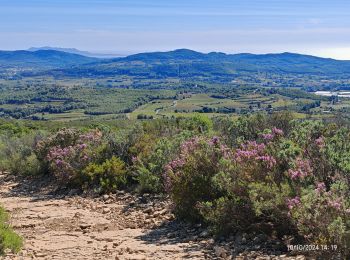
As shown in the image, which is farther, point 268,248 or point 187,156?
point 187,156

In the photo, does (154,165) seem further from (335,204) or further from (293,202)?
(335,204)

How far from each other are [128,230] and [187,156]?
177cm

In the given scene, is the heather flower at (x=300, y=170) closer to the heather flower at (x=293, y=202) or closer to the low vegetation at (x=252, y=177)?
the low vegetation at (x=252, y=177)

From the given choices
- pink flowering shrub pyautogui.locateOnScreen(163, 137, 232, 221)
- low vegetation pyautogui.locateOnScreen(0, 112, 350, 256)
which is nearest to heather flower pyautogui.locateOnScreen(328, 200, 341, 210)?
low vegetation pyautogui.locateOnScreen(0, 112, 350, 256)

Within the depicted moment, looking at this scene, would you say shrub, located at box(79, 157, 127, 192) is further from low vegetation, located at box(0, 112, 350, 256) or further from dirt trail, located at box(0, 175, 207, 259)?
dirt trail, located at box(0, 175, 207, 259)

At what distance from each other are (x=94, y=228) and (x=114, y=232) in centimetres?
57

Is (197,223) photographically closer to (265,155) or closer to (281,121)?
(265,155)

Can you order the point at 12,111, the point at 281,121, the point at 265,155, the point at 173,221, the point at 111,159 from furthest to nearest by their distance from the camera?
the point at 12,111, the point at 111,159, the point at 281,121, the point at 173,221, the point at 265,155

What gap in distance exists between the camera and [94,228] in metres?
8.60

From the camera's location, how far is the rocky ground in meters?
6.53

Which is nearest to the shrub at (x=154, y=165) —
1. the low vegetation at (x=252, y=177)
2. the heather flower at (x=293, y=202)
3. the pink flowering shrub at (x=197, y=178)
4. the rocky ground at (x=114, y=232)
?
the low vegetation at (x=252, y=177)

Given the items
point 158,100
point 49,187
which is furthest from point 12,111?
point 49,187

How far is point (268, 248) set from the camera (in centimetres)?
627

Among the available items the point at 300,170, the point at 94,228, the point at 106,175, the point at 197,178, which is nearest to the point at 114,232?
the point at 94,228
